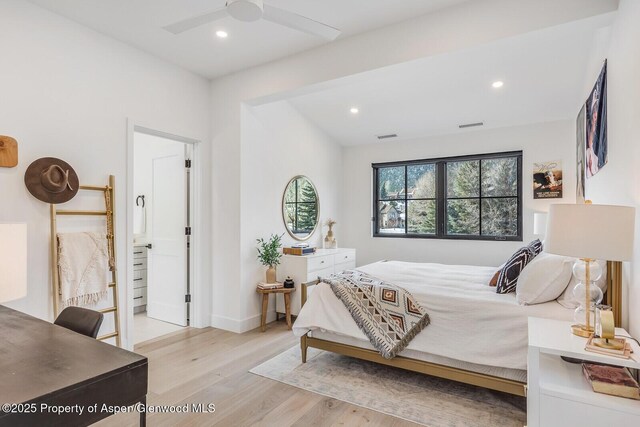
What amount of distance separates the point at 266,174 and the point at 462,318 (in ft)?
9.13

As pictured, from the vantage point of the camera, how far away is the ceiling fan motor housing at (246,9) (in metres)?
1.91

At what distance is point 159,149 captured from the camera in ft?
14.2

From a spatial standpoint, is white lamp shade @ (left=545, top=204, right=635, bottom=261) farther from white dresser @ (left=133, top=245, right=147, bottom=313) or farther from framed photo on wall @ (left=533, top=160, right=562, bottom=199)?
white dresser @ (left=133, top=245, right=147, bottom=313)

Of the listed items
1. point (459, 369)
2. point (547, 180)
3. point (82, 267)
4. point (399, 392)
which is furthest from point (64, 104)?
point (547, 180)

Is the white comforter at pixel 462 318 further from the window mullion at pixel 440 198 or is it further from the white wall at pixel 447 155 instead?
the window mullion at pixel 440 198

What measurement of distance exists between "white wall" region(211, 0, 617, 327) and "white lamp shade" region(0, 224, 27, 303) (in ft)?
7.62

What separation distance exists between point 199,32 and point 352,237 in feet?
12.6

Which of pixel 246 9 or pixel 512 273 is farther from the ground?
pixel 246 9

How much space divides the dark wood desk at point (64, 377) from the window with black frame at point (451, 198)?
15.5 feet

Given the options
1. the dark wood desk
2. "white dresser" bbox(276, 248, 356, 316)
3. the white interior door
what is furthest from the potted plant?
the dark wood desk

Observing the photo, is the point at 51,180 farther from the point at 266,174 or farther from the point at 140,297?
the point at 140,297

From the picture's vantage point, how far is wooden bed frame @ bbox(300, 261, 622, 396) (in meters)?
1.96

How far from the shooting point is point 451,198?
5.16 meters

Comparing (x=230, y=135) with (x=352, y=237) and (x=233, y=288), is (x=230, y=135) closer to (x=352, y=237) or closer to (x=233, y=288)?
(x=233, y=288)
